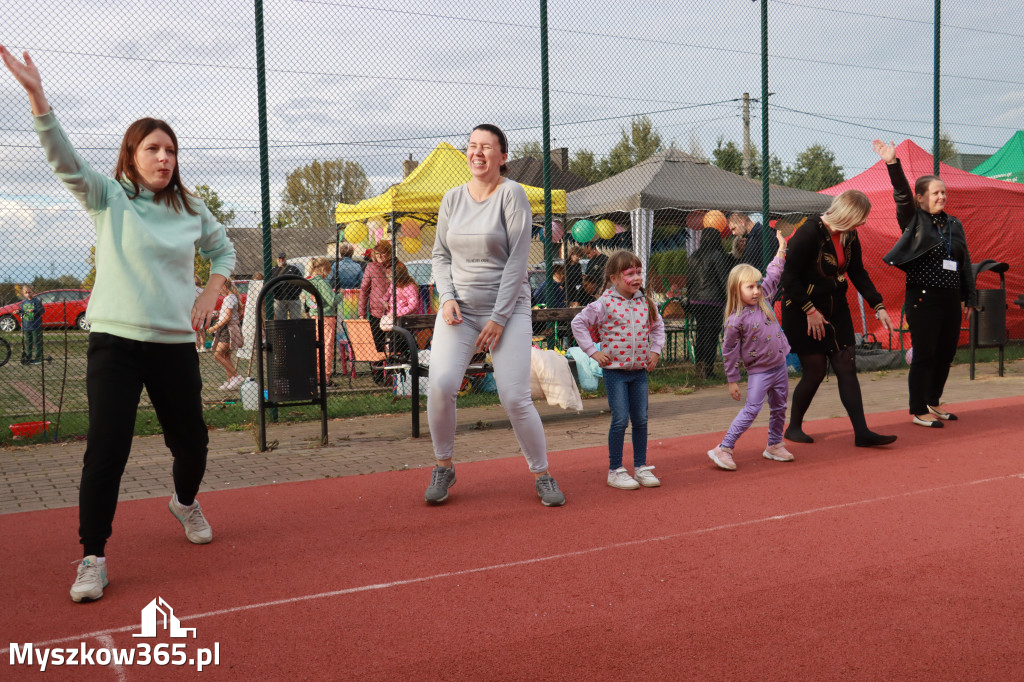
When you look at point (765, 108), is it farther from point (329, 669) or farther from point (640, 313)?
point (329, 669)

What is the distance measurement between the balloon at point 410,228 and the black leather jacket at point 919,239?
777 centimetres

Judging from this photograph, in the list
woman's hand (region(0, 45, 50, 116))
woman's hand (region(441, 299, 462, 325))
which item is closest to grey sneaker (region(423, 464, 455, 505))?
woman's hand (region(441, 299, 462, 325))

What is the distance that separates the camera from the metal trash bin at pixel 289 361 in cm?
741

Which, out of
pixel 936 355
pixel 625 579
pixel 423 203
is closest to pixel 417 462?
pixel 625 579

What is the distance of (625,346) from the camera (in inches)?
223

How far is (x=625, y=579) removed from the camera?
156 inches

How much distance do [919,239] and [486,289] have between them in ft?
14.2

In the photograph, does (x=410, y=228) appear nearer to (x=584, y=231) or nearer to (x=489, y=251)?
(x=584, y=231)

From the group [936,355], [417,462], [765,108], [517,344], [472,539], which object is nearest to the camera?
[472,539]

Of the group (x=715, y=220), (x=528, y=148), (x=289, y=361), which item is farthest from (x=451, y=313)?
(x=715, y=220)

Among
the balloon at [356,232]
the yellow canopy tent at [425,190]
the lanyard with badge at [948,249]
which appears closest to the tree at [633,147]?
the yellow canopy tent at [425,190]

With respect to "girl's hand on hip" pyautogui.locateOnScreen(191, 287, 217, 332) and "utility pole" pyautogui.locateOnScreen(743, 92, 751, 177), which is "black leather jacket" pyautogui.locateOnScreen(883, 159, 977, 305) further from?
"girl's hand on hip" pyautogui.locateOnScreen(191, 287, 217, 332)

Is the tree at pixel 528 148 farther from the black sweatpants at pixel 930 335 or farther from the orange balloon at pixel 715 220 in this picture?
the black sweatpants at pixel 930 335

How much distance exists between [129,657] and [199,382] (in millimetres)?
1459
